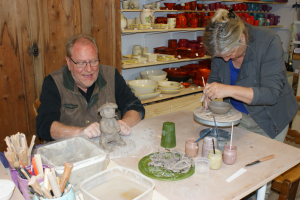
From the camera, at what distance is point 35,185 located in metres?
0.78

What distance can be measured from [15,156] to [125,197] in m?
0.46

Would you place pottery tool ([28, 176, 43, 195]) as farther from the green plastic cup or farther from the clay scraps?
the green plastic cup

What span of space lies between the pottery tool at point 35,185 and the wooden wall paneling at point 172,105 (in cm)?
212

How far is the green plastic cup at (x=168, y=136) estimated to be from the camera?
144 centimetres

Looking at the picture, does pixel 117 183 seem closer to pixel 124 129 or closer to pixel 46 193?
pixel 46 193

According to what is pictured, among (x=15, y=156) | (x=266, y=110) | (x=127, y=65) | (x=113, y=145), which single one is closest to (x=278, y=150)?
(x=266, y=110)

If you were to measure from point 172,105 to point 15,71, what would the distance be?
5.71 feet

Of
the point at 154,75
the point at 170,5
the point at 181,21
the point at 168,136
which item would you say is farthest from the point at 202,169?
the point at 170,5

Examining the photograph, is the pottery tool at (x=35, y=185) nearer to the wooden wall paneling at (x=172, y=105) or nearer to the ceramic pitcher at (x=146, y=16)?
the wooden wall paneling at (x=172, y=105)

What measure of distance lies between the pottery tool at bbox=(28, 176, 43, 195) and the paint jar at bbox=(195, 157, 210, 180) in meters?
0.68

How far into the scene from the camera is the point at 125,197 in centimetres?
98

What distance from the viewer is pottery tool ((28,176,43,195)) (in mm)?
770

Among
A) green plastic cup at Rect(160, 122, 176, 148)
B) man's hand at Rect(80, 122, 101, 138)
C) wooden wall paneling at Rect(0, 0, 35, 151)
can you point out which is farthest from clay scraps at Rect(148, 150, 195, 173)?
wooden wall paneling at Rect(0, 0, 35, 151)

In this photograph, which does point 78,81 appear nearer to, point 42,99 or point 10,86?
point 42,99
